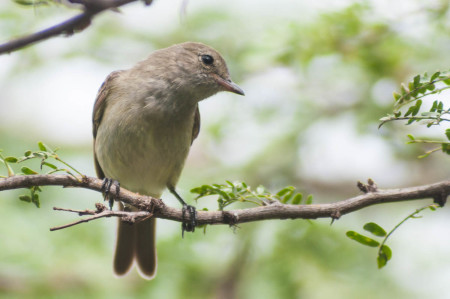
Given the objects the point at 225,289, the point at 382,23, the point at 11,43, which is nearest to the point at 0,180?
the point at 11,43

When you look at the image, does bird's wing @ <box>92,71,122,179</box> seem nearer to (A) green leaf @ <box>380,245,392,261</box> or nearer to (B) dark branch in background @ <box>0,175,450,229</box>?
(B) dark branch in background @ <box>0,175,450,229</box>

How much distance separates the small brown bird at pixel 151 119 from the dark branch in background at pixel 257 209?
1782mm

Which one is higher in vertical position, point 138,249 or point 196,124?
point 196,124

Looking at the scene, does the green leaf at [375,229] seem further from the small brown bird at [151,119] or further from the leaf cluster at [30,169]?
the small brown bird at [151,119]

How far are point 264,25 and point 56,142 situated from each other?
262 cm

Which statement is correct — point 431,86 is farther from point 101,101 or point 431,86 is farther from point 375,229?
point 101,101

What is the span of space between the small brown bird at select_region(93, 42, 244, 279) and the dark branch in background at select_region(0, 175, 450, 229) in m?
1.78

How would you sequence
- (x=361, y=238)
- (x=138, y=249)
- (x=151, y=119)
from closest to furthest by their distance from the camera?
(x=361, y=238)
(x=151, y=119)
(x=138, y=249)

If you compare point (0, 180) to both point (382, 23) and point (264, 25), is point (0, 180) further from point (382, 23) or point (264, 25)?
point (264, 25)

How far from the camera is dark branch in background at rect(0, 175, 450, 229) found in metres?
2.00

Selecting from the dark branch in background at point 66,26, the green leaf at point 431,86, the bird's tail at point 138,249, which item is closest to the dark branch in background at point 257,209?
the green leaf at point 431,86

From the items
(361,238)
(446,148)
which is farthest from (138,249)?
(446,148)

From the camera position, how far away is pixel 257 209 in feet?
7.56

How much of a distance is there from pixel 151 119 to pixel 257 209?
1.96 meters
